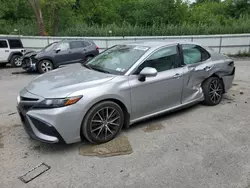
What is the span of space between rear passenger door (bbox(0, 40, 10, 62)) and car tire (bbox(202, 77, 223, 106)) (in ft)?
33.7

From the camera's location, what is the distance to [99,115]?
3.27 metres

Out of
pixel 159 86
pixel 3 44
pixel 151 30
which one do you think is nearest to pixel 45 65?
pixel 3 44

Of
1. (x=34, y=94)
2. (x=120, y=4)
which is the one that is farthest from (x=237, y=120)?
(x=120, y=4)

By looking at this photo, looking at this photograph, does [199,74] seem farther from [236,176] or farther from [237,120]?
[236,176]

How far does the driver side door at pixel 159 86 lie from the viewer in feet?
11.8

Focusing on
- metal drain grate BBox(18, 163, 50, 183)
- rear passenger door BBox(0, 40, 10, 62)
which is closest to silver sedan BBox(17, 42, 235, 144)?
metal drain grate BBox(18, 163, 50, 183)

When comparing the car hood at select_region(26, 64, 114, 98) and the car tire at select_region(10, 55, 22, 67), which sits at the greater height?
the car hood at select_region(26, 64, 114, 98)

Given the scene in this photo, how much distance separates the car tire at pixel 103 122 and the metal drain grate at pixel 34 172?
2.22 feet

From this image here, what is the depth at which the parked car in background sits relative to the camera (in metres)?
9.55

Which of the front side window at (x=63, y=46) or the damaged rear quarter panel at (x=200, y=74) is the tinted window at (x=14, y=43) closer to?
the front side window at (x=63, y=46)

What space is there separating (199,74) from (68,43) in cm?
737

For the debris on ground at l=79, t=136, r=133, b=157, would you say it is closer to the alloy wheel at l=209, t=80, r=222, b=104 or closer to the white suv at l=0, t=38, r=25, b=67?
the alloy wheel at l=209, t=80, r=222, b=104

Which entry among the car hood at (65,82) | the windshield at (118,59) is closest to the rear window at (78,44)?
the windshield at (118,59)

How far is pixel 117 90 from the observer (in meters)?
3.35
